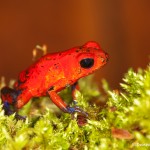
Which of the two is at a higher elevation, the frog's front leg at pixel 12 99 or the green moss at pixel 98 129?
the frog's front leg at pixel 12 99

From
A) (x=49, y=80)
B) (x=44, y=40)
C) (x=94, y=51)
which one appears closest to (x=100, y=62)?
(x=94, y=51)

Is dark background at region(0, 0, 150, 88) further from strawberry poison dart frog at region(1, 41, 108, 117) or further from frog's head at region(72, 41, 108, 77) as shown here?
frog's head at region(72, 41, 108, 77)

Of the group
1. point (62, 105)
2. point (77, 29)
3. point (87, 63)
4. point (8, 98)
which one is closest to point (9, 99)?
point (8, 98)

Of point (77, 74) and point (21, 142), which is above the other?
point (77, 74)

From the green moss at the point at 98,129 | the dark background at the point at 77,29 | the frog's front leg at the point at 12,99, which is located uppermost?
the dark background at the point at 77,29

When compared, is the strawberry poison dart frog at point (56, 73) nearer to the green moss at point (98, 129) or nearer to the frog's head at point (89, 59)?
the frog's head at point (89, 59)

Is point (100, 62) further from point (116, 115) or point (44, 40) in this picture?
point (44, 40)

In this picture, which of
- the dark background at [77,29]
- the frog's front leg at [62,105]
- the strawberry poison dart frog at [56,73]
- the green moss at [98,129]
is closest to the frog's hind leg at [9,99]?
the strawberry poison dart frog at [56,73]

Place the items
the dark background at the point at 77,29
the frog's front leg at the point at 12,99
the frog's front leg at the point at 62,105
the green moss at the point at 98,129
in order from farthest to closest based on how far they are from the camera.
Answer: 1. the dark background at the point at 77,29
2. the frog's front leg at the point at 12,99
3. the frog's front leg at the point at 62,105
4. the green moss at the point at 98,129

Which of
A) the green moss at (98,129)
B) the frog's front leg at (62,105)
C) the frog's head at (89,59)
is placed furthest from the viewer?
the frog's head at (89,59)
